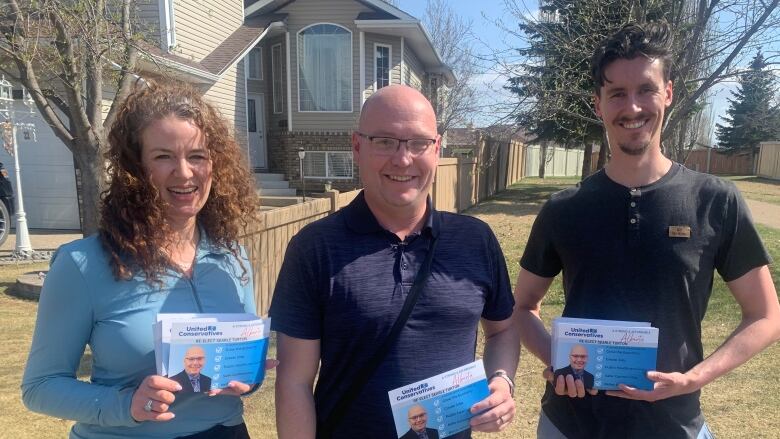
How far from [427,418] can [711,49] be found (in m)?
6.70

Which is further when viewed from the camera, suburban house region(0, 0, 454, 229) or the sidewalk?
suburban house region(0, 0, 454, 229)

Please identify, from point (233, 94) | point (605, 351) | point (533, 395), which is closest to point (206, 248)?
point (605, 351)

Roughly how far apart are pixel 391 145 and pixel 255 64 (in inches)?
688

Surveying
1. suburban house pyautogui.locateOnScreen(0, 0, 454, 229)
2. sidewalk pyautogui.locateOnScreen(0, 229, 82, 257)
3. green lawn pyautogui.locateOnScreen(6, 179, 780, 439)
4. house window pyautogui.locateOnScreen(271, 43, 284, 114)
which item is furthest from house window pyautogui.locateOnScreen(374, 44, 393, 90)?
green lawn pyautogui.locateOnScreen(6, 179, 780, 439)

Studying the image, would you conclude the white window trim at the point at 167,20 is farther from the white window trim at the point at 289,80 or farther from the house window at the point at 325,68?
the house window at the point at 325,68

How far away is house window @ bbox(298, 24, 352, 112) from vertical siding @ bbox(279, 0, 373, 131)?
0.15 m

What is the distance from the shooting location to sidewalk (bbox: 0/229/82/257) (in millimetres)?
8906

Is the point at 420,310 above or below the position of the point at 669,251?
below

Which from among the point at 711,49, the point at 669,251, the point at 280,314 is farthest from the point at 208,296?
the point at 711,49

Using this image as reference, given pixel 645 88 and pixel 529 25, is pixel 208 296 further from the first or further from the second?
pixel 529 25

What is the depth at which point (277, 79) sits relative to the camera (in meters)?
18.0

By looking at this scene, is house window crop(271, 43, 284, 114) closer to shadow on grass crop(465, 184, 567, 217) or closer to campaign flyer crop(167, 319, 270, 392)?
shadow on grass crop(465, 184, 567, 217)

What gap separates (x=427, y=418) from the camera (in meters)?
1.64

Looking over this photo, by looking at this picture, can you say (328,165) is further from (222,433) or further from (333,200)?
(222,433)
